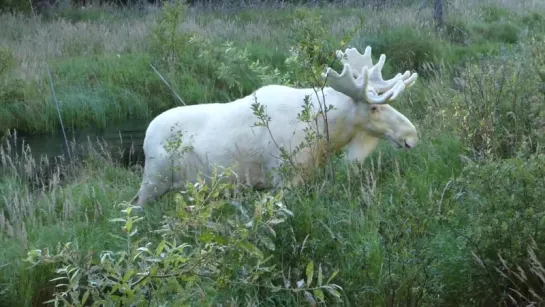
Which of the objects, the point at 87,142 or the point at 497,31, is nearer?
the point at 87,142

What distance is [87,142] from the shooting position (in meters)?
14.3

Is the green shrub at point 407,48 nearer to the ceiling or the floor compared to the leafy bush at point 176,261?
nearer to the floor

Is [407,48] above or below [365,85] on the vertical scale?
below

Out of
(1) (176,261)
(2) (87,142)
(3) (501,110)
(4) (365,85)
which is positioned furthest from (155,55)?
(1) (176,261)

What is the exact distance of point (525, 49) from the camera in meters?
10.2

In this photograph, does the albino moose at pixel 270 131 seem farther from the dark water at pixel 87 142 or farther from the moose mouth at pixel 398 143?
the dark water at pixel 87 142

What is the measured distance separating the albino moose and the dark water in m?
4.68

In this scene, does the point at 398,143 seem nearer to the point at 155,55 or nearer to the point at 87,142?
the point at 87,142

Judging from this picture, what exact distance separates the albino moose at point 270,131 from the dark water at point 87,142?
4.68m

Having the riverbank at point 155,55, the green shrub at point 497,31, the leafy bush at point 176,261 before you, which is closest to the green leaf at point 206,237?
the leafy bush at point 176,261

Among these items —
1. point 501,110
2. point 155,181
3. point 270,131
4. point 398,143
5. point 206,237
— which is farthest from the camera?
point 501,110

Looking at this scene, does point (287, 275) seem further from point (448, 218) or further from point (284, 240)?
point (448, 218)

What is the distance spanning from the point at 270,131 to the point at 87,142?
8.13m

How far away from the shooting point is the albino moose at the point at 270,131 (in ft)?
22.2
